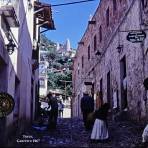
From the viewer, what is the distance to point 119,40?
19031 mm

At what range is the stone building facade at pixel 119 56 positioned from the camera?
1518 cm

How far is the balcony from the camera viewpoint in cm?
1038

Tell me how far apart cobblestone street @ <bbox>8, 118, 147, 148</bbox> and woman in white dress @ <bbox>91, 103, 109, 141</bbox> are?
213 mm

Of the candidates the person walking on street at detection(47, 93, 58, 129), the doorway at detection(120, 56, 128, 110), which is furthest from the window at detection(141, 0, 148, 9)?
the person walking on street at detection(47, 93, 58, 129)

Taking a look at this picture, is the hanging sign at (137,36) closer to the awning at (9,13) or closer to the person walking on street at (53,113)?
the awning at (9,13)

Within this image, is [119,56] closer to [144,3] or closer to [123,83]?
[123,83]

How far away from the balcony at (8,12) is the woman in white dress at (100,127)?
3749mm

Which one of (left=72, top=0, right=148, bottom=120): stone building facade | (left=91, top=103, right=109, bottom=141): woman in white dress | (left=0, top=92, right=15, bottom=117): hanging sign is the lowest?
(left=91, top=103, right=109, bottom=141): woman in white dress

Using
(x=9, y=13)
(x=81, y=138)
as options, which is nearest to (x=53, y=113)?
(x=81, y=138)

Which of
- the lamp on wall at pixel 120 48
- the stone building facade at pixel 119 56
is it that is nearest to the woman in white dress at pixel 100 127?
the stone building facade at pixel 119 56

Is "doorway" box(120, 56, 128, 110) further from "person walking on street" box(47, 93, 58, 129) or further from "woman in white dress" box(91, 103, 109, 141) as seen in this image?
"woman in white dress" box(91, 103, 109, 141)

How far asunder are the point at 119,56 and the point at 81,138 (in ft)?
21.5

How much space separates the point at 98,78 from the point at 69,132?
10.7 m

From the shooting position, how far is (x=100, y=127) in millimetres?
12727
